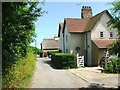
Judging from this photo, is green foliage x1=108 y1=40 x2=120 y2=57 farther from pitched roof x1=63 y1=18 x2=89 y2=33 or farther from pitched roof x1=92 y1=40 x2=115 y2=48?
pitched roof x1=63 y1=18 x2=89 y2=33

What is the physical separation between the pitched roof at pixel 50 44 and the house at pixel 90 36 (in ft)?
143

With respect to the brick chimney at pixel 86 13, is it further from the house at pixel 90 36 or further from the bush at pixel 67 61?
the bush at pixel 67 61

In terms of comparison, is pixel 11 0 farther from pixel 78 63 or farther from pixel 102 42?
pixel 102 42

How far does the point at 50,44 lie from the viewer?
9338 centimetres

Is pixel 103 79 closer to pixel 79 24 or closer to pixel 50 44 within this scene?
pixel 79 24

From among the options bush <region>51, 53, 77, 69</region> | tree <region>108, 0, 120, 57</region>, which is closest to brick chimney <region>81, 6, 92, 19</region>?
bush <region>51, 53, 77, 69</region>

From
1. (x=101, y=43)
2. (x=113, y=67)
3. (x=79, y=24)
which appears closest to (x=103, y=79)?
(x=113, y=67)

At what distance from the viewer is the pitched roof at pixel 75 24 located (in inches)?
1786

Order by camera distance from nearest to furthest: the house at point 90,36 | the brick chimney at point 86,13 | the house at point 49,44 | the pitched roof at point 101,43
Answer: the pitched roof at point 101,43 → the house at point 90,36 → the brick chimney at point 86,13 → the house at point 49,44

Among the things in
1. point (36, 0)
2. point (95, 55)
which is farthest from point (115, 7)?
point (95, 55)

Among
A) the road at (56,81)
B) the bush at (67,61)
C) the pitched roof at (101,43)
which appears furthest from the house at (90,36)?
the road at (56,81)

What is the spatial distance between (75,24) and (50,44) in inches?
1847

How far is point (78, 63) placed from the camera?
1441 inches

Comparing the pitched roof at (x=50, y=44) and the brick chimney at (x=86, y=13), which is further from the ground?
the brick chimney at (x=86, y=13)
